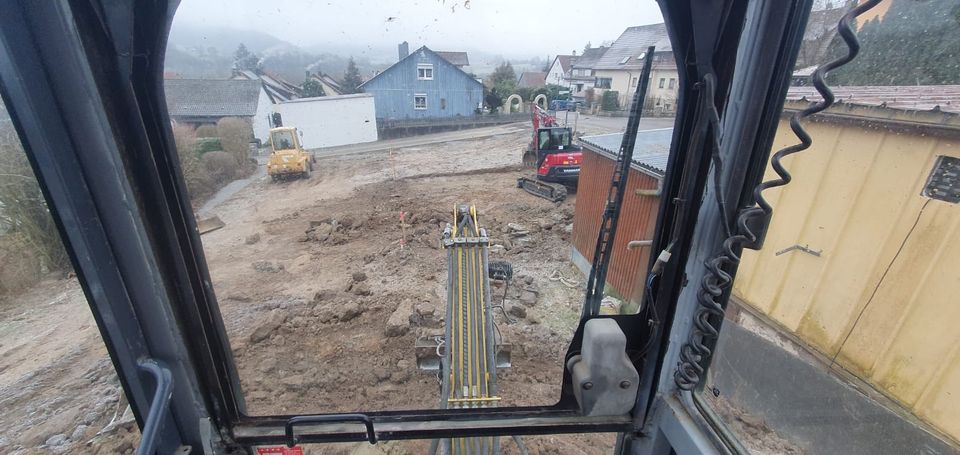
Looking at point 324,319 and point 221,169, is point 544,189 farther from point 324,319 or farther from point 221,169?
point 221,169

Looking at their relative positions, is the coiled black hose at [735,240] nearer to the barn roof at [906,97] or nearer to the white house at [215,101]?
the barn roof at [906,97]

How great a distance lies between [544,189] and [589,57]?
7.91m

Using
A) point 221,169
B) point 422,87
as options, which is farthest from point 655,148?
point 221,169

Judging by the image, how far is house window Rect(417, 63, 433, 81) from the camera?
2940mm

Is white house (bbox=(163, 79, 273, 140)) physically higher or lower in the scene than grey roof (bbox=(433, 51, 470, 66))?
lower

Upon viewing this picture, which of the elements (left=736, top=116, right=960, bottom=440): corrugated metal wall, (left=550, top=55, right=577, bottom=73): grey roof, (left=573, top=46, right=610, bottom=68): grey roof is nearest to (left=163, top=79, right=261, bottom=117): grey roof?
(left=573, top=46, right=610, bottom=68): grey roof

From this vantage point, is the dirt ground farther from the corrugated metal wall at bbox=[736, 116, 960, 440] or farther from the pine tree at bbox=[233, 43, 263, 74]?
the corrugated metal wall at bbox=[736, 116, 960, 440]

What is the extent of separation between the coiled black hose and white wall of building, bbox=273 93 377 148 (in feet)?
9.76

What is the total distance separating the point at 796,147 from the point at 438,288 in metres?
5.37

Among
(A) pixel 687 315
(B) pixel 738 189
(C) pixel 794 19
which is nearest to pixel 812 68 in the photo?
(C) pixel 794 19

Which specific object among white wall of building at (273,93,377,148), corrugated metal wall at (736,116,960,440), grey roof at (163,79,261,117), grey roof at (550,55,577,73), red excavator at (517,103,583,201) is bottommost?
red excavator at (517,103,583,201)

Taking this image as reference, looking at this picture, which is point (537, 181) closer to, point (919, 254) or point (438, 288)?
point (438, 288)

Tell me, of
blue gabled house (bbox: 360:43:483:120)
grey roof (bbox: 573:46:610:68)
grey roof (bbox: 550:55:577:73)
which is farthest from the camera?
blue gabled house (bbox: 360:43:483:120)

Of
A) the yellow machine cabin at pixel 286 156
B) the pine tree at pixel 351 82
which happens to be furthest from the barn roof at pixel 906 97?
the yellow machine cabin at pixel 286 156
